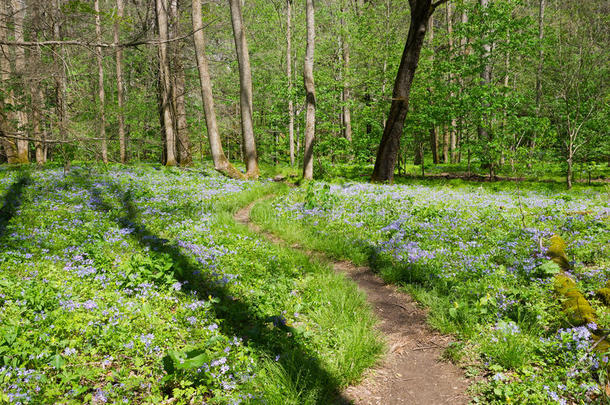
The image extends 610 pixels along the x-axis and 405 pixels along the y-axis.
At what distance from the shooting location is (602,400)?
2.77 meters

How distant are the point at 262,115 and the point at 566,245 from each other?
994 inches

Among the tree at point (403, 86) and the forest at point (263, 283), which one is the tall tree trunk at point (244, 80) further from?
the tree at point (403, 86)

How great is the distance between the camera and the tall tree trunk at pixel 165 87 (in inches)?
601

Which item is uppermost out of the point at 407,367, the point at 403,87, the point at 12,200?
the point at 403,87

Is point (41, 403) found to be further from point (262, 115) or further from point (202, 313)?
point (262, 115)

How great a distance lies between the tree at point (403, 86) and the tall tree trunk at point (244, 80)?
5762 mm

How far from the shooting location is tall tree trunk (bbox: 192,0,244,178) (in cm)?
1366

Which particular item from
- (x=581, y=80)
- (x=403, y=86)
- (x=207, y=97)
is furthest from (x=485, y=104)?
(x=207, y=97)

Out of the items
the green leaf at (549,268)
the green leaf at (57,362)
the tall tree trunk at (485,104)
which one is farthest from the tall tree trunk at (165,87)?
the green leaf at (549,268)

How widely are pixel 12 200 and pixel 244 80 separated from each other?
9606mm

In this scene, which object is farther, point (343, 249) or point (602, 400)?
point (343, 249)

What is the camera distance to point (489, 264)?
16.9 ft

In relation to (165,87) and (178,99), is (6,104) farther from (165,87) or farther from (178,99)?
(178,99)

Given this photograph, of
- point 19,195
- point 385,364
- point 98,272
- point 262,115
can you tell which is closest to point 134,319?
point 98,272
